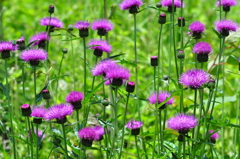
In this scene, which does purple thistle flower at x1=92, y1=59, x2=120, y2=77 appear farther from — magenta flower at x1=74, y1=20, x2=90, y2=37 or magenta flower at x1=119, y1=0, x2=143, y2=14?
magenta flower at x1=119, y1=0, x2=143, y2=14

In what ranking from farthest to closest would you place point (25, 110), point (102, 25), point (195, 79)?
point (102, 25) → point (25, 110) → point (195, 79)

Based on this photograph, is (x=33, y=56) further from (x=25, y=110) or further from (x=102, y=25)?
(x=102, y=25)

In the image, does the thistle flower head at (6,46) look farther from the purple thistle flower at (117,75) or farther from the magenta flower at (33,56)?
the purple thistle flower at (117,75)

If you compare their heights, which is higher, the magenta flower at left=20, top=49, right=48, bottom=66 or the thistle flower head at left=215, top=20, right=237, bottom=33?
the thistle flower head at left=215, top=20, right=237, bottom=33

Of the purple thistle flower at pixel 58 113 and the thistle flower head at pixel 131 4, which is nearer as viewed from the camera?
the purple thistle flower at pixel 58 113

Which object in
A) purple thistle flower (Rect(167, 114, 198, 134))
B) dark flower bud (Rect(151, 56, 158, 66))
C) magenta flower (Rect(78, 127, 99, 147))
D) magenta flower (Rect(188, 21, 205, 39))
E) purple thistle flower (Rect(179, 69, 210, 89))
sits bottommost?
magenta flower (Rect(78, 127, 99, 147))

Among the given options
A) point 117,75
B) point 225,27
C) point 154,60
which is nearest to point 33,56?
point 117,75

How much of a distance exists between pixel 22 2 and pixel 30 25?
102cm

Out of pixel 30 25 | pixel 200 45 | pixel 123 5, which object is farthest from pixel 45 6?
pixel 200 45

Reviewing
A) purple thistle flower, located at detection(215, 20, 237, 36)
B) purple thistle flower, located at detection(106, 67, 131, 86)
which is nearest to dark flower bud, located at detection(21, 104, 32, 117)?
purple thistle flower, located at detection(106, 67, 131, 86)

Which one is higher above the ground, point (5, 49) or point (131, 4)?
point (131, 4)

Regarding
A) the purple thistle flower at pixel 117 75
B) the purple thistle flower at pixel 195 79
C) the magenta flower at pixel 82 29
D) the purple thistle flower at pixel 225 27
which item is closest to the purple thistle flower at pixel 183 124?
the purple thistle flower at pixel 195 79

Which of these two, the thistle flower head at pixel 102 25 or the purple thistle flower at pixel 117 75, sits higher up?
the thistle flower head at pixel 102 25

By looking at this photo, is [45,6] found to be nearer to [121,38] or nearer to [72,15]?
[72,15]
